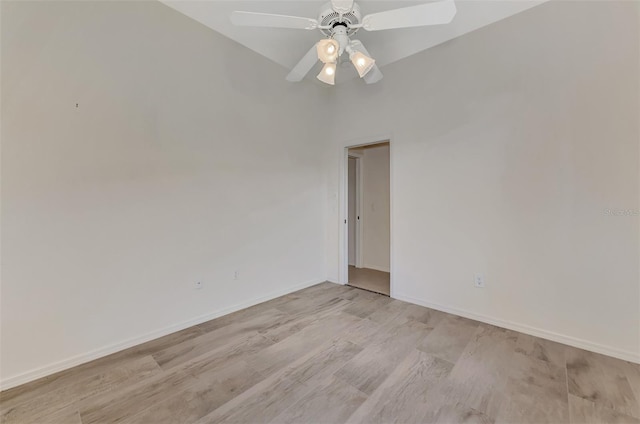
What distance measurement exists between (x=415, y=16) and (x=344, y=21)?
551 mm

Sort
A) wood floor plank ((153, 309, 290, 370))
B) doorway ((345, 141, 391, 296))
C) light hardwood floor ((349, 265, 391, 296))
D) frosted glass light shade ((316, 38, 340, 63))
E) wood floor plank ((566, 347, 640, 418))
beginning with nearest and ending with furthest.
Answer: wood floor plank ((566, 347, 640, 418)), frosted glass light shade ((316, 38, 340, 63)), wood floor plank ((153, 309, 290, 370)), light hardwood floor ((349, 265, 391, 296)), doorway ((345, 141, 391, 296))

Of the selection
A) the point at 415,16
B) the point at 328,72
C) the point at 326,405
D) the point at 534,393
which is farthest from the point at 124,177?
the point at 534,393

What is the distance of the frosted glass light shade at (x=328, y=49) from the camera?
1.86 meters

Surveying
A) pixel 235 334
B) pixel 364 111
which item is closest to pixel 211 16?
pixel 364 111

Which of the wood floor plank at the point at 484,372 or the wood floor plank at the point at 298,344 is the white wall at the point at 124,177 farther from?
the wood floor plank at the point at 484,372

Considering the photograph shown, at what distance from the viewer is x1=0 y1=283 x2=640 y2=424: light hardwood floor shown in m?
1.45

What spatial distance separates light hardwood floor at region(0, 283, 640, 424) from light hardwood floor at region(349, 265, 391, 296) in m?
1.10

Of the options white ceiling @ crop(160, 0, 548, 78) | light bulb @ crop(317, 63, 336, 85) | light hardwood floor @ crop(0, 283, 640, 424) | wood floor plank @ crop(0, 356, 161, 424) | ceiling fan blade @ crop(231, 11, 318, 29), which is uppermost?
white ceiling @ crop(160, 0, 548, 78)

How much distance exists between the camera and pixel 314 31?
2.64 m

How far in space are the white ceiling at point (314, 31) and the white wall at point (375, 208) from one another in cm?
175

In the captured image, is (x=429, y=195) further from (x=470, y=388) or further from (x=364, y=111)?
(x=470, y=388)

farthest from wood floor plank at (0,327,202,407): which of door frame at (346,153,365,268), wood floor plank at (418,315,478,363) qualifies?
door frame at (346,153,365,268)

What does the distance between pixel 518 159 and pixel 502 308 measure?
140 centimetres

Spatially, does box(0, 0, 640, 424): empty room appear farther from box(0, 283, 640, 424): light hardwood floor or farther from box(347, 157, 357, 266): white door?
box(347, 157, 357, 266): white door
